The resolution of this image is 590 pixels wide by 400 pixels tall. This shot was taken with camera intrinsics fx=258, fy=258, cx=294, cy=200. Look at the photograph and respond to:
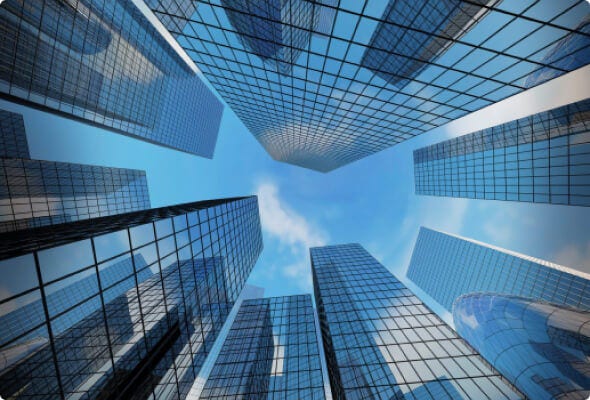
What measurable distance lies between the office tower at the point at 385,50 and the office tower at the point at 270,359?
111ft

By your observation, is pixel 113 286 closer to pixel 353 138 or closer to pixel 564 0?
pixel 564 0

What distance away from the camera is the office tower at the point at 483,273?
6028cm

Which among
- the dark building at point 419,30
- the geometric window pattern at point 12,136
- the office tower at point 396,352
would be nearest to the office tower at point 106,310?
the office tower at point 396,352

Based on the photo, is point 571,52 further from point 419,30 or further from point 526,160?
point 526,160

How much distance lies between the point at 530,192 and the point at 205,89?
3393 inches

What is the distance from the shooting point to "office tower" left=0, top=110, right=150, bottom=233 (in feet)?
125

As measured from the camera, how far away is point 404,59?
19.0 m

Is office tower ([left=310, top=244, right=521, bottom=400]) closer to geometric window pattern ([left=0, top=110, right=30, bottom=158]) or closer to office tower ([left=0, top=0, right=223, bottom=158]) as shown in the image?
office tower ([left=0, top=0, right=223, bottom=158])

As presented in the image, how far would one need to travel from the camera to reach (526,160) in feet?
133

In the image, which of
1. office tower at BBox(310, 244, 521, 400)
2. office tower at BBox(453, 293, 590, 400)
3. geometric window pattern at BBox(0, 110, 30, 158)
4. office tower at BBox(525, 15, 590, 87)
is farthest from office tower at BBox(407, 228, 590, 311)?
geometric window pattern at BBox(0, 110, 30, 158)

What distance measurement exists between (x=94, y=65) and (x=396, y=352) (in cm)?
5470

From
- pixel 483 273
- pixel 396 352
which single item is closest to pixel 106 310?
pixel 396 352

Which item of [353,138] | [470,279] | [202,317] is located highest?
[353,138]

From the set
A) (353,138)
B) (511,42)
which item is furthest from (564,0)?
(353,138)
